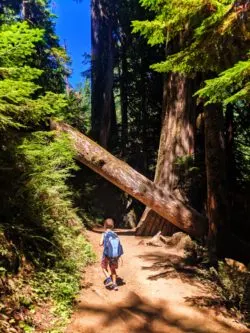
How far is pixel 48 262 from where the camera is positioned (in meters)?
6.34

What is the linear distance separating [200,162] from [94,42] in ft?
32.5

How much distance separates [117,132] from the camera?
749 inches

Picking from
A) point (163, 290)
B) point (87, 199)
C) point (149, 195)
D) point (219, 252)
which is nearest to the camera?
point (163, 290)

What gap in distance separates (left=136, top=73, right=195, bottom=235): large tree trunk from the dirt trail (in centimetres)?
360

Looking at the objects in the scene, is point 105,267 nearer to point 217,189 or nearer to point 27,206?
point 27,206

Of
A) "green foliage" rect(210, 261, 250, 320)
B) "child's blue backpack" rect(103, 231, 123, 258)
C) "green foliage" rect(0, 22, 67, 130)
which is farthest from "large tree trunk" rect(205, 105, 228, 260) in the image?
"green foliage" rect(0, 22, 67, 130)

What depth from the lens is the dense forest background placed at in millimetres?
5203

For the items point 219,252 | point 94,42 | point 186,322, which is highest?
point 94,42

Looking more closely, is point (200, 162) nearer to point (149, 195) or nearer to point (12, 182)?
point (149, 195)

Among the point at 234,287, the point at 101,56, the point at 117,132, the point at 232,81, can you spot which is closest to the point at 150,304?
the point at 234,287

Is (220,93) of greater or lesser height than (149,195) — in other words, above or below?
above

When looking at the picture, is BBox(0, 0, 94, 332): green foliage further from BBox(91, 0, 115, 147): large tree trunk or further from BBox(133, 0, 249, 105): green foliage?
BBox(91, 0, 115, 147): large tree trunk

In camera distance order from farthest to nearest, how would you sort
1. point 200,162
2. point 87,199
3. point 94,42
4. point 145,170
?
point 94,42 → point 145,170 → point 87,199 → point 200,162

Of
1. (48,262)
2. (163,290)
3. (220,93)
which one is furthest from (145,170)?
(220,93)
